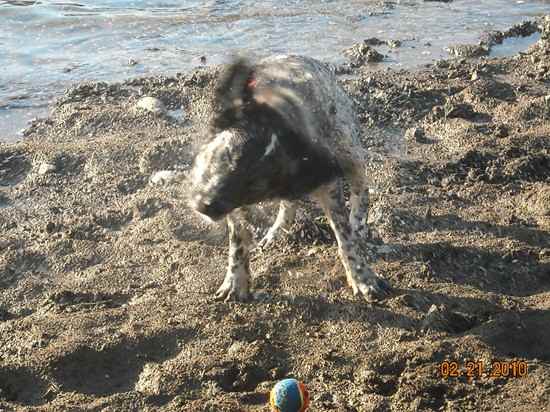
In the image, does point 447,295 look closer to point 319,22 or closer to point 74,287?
point 74,287

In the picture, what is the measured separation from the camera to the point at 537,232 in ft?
20.3

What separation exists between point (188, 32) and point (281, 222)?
6.96 metres

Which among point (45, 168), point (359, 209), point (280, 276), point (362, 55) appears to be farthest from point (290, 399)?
point (362, 55)

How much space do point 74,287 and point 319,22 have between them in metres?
7.93

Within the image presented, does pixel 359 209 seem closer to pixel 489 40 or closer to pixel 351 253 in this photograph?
pixel 351 253

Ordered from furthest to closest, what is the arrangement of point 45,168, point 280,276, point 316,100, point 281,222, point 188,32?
point 188,32 → point 45,168 → point 281,222 → point 280,276 → point 316,100

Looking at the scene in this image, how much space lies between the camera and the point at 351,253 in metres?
5.46

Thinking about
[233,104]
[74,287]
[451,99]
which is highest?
[233,104]

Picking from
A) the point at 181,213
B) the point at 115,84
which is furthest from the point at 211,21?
the point at 181,213

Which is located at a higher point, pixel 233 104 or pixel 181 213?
pixel 233 104

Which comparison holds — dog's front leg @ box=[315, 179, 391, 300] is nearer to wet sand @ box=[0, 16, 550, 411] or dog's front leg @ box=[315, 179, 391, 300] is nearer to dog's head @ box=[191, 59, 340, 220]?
wet sand @ box=[0, 16, 550, 411]

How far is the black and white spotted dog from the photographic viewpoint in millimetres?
4406
